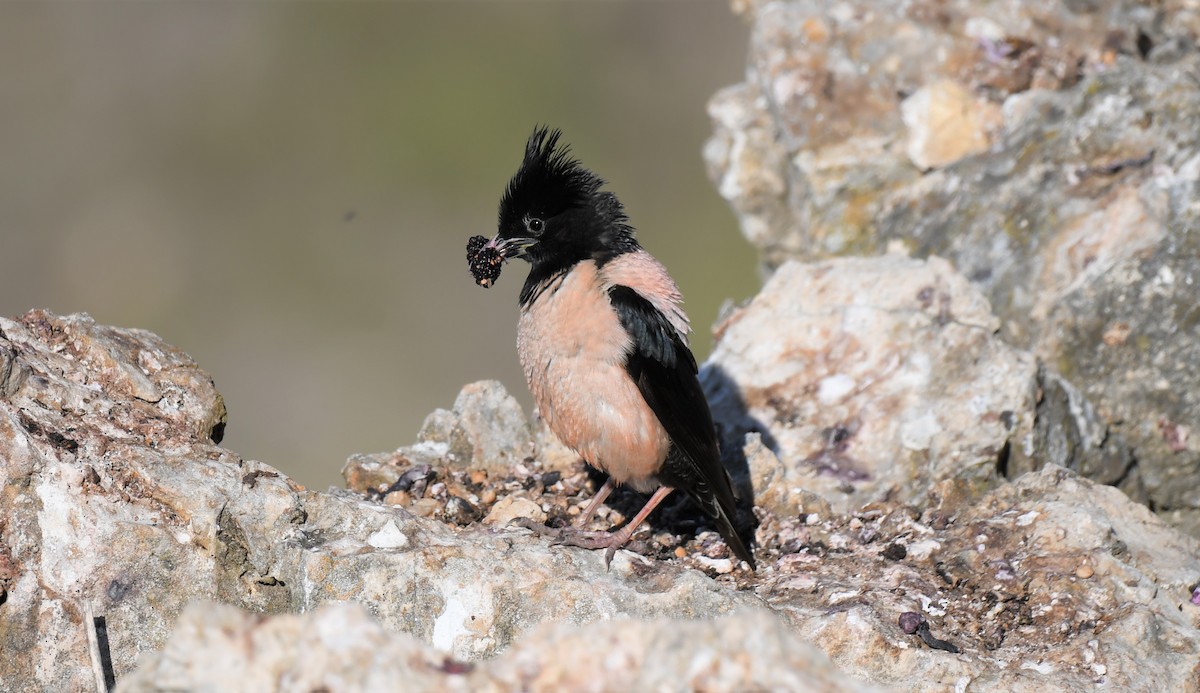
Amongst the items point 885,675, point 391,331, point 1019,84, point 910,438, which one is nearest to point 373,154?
point 391,331

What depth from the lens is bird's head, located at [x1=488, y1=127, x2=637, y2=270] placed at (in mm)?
6598

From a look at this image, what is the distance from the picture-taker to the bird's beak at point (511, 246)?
A: 670cm

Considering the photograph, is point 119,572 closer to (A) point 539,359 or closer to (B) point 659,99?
(A) point 539,359

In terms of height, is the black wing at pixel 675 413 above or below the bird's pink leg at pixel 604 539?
above

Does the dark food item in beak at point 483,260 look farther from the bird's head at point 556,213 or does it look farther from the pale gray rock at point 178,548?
the pale gray rock at point 178,548

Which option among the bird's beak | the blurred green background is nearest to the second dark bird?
the bird's beak

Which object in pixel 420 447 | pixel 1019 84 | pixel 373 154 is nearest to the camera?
pixel 420 447

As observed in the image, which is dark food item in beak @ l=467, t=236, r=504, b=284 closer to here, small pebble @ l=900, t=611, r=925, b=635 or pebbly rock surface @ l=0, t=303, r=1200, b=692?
pebbly rock surface @ l=0, t=303, r=1200, b=692

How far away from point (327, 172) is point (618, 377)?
71.6 ft

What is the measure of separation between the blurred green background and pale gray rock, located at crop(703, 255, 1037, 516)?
13.8m

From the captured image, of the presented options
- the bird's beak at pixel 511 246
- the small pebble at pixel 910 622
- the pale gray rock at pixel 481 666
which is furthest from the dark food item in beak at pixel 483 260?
the pale gray rock at pixel 481 666

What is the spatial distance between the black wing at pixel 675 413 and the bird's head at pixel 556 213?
450 millimetres

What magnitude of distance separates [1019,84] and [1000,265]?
2040 millimetres

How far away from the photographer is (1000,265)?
864cm
